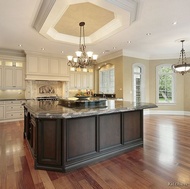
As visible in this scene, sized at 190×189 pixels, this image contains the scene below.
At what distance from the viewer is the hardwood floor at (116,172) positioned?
186cm

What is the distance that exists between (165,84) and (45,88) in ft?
20.5

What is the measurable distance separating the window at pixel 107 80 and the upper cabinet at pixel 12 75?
4.06 meters

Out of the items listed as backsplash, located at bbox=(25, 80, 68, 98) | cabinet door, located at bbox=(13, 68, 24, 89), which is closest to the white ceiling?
cabinet door, located at bbox=(13, 68, 24, 89)

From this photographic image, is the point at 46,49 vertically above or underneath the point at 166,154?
above

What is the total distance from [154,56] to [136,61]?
48.2 inches

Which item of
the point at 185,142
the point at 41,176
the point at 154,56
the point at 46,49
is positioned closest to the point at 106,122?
the point at 41,176

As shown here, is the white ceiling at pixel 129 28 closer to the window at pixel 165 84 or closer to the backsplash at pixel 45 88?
the window at pixel 165 84

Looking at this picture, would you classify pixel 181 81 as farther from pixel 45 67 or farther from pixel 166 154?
pixel 45 67

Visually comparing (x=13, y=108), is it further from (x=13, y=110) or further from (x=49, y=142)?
(x=49, y=142)

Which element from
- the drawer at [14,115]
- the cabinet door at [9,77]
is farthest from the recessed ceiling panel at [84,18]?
the drawer at [14,115]

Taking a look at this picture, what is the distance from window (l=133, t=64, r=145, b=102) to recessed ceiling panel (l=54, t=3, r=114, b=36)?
331 centimetres

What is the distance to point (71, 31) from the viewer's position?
15.2ft

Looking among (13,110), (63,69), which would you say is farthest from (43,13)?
(13,110)

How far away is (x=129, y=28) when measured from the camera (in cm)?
394
